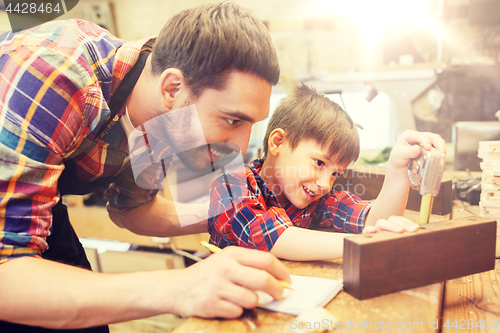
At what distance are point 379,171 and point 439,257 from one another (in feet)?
0.74

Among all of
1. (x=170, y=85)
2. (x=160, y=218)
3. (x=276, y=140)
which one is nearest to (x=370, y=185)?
(x=276, y=140)

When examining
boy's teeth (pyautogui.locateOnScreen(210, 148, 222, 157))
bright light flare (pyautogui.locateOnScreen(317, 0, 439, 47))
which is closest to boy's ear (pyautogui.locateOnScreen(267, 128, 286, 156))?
boy's teeth (pyautogui.locateOnScreen(210, 148, 222, 157))

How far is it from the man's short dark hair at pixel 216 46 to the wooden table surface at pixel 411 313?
36 cm

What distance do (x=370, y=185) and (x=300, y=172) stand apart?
0.16 m

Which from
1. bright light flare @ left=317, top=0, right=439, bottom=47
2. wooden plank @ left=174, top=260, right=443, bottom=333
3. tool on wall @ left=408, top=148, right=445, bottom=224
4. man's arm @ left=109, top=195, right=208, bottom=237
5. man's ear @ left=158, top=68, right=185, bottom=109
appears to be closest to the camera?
wooden plank @ left=174, top=260, right=443, bottom=333

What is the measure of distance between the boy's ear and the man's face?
6cm

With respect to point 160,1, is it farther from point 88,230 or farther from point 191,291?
point 191,291

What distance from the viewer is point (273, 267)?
0.38 metres

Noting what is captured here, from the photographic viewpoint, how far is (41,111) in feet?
1.43

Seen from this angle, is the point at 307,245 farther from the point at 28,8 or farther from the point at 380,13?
the point at 380,13

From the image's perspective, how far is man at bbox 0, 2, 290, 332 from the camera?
1.25 ft

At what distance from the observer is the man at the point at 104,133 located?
1.25ft

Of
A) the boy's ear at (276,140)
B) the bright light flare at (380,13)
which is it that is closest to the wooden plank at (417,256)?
the boy's ear at (276,140)

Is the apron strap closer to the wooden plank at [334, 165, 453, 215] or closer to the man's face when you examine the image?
the man's face
